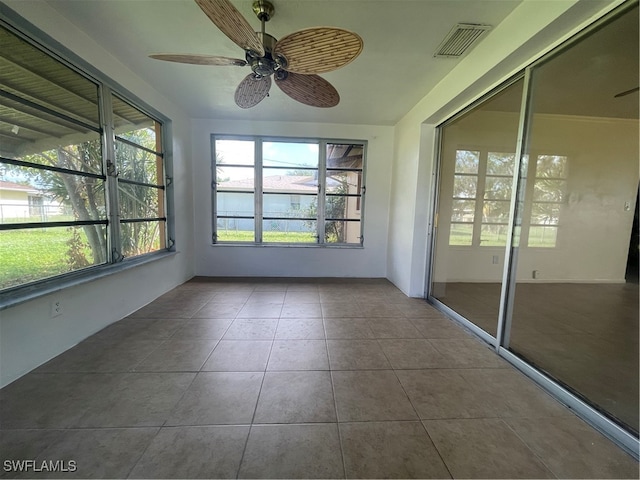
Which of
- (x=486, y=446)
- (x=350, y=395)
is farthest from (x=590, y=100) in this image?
(x=350, y=395)

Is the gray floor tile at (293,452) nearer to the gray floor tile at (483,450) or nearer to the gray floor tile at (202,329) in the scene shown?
the gray floor tile at (483,450)

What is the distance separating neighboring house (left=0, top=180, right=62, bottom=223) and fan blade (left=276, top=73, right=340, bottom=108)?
2083 millimetres

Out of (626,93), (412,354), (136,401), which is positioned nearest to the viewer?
(136,401)

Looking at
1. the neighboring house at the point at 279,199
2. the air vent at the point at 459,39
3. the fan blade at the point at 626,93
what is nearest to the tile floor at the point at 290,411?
the neighboring house at the point at 279,199

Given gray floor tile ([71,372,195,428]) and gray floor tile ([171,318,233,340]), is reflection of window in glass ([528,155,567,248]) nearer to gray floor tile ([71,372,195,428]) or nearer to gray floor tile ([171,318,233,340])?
gray floor tile ([171,318,233,340])

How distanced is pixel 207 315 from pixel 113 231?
4.33ft

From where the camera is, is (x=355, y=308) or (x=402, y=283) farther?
(x=402, y=283)

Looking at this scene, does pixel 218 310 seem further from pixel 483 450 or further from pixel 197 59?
pixel 483 450

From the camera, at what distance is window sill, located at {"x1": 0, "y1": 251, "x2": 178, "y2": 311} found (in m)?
1.67

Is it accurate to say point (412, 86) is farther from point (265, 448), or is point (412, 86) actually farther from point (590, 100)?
point (265, 448)

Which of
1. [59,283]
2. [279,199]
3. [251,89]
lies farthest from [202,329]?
[279,199]

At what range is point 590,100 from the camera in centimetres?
319

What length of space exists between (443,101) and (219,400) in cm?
341

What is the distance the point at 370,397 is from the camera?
1614mm
